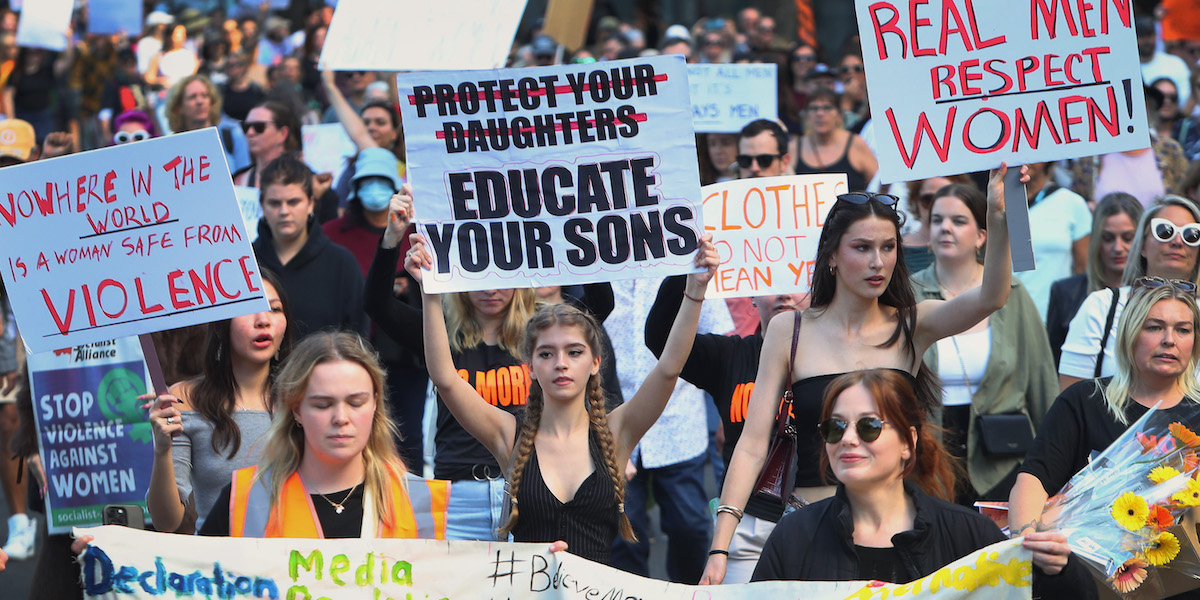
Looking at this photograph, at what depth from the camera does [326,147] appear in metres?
10.1

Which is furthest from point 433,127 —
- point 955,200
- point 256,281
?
point 955,200

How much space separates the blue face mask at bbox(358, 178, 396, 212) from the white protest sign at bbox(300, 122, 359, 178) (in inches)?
95.4

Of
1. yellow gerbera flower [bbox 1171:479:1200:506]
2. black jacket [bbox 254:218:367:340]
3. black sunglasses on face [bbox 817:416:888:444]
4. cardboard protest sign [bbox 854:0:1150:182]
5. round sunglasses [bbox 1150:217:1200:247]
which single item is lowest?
yellow gerbera flower [bbox 1171:479:1200:506]

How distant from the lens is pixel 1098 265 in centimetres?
634

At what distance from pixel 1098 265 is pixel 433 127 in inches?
126

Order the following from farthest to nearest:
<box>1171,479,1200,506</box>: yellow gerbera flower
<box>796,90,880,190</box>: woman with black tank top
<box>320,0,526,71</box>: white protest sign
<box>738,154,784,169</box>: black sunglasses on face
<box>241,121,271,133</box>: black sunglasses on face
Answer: <box>796,90,880,190</box>: woman with black tank top
<box>241,121,271,133</box>: black sunglasses on face
<box>738,154,784,169</box>: black sunglasses on face
<box>320,0,526,71</box>: white protest sign
<box>1171,479,1200,506</box>: yellow gerbera flower

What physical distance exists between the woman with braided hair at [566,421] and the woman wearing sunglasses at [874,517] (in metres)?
0.80

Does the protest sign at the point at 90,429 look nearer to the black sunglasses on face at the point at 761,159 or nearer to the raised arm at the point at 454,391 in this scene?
the raised arm at the point at 454,391

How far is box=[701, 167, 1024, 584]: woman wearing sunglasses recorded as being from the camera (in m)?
4.31

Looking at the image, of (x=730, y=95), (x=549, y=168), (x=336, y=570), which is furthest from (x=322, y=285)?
(x=730, y=95)

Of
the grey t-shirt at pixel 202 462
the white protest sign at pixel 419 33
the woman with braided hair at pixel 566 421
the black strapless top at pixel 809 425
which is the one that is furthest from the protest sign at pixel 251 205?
the black strapless top at pixel 809 425

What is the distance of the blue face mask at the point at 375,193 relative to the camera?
7609 mm

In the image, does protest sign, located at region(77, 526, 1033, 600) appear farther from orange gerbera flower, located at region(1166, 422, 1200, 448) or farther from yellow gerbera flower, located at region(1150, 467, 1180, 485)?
orange gerbera flower, located at region(1166, 422, 1200, 448)

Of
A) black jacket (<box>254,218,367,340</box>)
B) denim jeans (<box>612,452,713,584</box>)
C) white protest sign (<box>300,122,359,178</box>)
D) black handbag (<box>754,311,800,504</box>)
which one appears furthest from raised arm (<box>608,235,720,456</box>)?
white protest sign (<box>300,122,359,178</box>)
